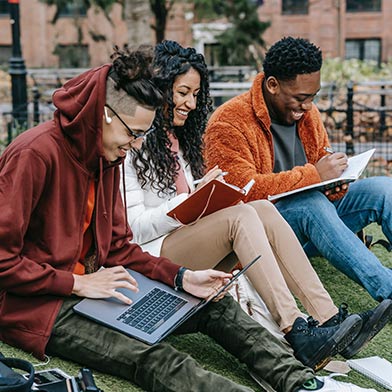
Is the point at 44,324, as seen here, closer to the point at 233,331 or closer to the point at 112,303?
the point at 112,303

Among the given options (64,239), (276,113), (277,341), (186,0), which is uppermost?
(186,0)

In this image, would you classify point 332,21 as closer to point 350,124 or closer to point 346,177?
point 350,124

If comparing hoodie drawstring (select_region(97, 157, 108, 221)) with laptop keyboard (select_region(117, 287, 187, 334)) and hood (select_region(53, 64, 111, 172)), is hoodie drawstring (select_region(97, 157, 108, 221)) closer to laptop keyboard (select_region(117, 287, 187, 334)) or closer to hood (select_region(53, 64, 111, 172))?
hood (select_region(53, 64, 111, 172))

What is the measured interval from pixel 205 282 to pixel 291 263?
0.49 metres

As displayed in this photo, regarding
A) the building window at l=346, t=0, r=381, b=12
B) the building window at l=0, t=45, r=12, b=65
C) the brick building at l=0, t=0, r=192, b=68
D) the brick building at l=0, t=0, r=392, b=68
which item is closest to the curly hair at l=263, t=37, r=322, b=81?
the brick building at l=0, t=0, r=392, b=68

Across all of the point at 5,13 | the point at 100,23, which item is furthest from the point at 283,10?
the point at 5,13

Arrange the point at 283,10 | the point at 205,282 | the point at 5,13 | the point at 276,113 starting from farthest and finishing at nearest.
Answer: the point at 5,13 → the point at 283,10 → the point at 276,113 → the point at 205,282

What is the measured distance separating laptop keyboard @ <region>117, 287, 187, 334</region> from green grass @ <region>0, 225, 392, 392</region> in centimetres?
24

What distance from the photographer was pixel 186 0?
630 inches

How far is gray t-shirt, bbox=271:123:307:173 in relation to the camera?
14.7ft

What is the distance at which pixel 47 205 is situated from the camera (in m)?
3.14

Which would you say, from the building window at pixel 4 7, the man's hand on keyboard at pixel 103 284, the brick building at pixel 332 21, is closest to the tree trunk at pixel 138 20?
the man's hand on keyboard at pixel 103 284

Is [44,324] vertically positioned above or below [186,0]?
below

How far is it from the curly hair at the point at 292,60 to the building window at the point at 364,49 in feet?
81.9
